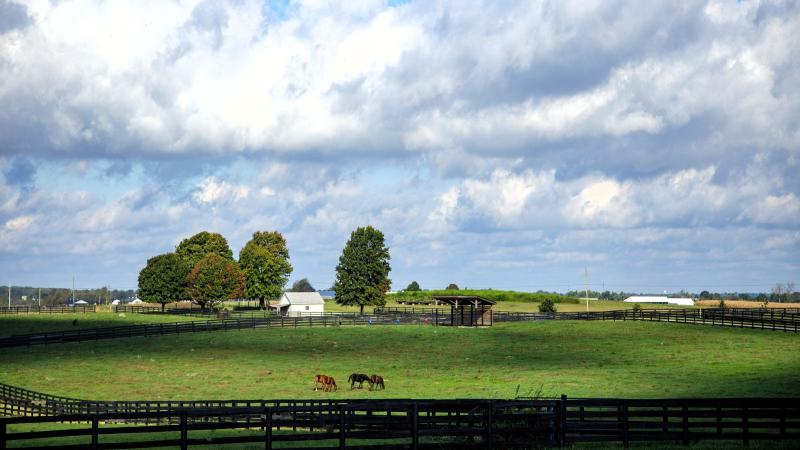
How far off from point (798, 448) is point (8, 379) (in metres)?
47.3

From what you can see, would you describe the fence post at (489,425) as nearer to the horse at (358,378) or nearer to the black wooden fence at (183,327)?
the horse at (358,378)

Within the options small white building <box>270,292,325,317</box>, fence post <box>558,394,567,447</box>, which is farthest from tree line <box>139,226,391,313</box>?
fence post <box>558,394,567,447</box>

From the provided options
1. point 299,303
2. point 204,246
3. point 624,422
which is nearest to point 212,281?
point 299,303

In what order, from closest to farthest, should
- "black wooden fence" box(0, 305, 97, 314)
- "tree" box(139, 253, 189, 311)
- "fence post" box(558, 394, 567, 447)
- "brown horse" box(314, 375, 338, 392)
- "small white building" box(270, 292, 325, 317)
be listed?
"fence post" box(558, 394, 567, 447)
"brown horse" box(314, 375, 338, 392)
"black wooden fence" box(0, 305, 97, 314)
"small white building" box(270, 292, 325, 317)
"tree" box(139, 253, 189, 311)

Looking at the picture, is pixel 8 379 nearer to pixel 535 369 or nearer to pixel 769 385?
pixel 535 369

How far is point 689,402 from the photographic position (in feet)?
72.3

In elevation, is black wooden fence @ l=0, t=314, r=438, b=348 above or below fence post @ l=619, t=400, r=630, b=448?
above

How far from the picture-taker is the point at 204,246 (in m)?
150

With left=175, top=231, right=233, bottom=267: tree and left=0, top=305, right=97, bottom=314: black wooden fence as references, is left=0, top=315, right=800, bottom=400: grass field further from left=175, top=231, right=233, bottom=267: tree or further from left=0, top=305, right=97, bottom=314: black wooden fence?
left=175, top=231, right=233, bottom=267: tree

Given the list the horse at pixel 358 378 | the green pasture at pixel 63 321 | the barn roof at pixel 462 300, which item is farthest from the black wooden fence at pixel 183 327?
the horse at pixel 358 378

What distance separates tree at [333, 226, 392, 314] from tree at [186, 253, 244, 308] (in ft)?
57.9

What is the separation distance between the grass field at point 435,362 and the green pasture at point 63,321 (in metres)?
20.1

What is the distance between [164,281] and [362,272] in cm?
3182

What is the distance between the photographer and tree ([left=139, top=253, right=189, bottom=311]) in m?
132
